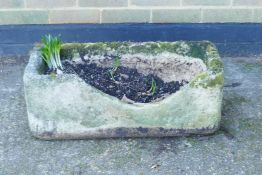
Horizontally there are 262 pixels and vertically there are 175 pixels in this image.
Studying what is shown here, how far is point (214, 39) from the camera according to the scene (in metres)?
3.91

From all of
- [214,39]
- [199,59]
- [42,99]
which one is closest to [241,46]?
[214,39]

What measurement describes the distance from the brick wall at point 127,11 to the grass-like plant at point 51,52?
0.84 meters

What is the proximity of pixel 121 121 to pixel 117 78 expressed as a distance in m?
0.36

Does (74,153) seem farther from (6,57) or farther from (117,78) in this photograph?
(6,57)

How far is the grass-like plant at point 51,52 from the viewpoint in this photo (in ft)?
9.62

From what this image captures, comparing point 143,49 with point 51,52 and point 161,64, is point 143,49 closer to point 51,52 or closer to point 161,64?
point 161,64

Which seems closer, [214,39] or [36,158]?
[36,158]

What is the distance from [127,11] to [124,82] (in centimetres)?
90

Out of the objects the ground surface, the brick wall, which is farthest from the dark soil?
the brick wall

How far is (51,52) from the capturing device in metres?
2.95

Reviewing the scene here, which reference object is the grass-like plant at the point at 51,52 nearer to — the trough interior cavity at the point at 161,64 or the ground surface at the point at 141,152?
the trough interior cavity at the point at 161,64

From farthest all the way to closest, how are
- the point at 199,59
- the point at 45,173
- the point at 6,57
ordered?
the point at 6,57, the point at 199,59, the point at 45,173

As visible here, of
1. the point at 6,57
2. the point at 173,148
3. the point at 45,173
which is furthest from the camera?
the point at 6,57

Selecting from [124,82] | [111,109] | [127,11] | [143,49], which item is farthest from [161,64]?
[127,11]
